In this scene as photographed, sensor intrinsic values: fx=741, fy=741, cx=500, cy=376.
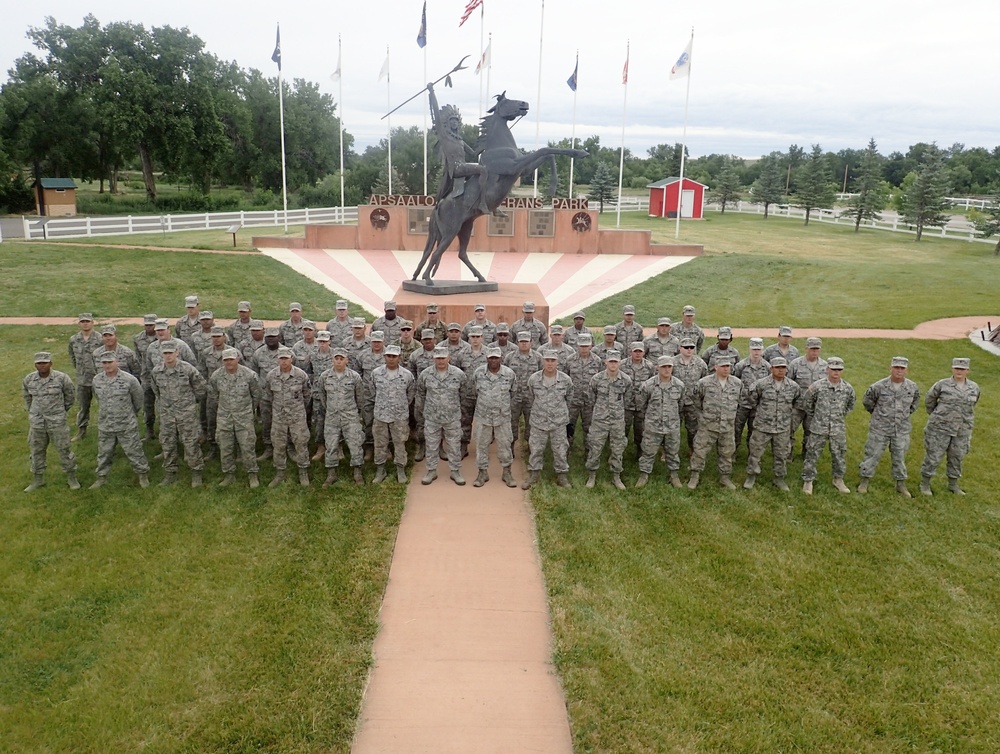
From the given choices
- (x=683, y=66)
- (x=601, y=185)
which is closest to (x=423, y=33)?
(x=683, y=66)

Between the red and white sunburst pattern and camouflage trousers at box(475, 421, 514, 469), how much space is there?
26.2 ft

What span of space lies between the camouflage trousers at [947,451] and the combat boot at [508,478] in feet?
15.5

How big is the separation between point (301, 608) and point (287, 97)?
161ft

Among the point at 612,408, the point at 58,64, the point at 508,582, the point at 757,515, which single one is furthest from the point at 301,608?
the point at 58,64

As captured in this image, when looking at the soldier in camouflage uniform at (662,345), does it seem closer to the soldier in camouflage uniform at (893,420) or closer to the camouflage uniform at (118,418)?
the soldier in camouflage uniform at (893,420)

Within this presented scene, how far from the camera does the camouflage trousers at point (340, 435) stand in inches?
331

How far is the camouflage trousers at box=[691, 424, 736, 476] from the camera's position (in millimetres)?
8505

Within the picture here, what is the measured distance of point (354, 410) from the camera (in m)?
8.41

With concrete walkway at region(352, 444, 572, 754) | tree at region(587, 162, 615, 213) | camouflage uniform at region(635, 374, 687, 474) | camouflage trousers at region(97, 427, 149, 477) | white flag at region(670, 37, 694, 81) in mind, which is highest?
white flag at region(670, 37, 694, 81)

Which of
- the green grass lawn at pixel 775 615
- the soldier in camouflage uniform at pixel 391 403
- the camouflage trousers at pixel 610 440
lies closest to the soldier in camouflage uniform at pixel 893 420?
the green grass lawn at pixel 775 615

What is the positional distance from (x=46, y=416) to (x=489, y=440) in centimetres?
494

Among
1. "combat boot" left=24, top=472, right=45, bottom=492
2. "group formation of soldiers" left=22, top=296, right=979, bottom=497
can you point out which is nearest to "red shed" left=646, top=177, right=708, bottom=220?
"group formation of soldiers" left=22, top=296, right=979, bottom=497

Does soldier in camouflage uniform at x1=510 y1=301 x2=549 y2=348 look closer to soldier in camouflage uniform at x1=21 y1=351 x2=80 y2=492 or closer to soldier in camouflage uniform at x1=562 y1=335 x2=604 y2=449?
soldier in camouflage uniform at x1=562 y1=335 x2=604 y2=449

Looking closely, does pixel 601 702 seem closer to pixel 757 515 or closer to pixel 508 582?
pixel 508 582
